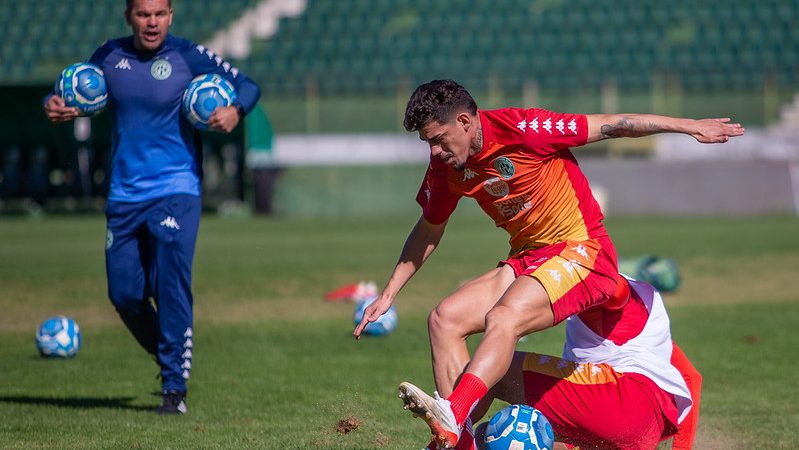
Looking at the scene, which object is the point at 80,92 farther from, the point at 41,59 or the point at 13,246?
the point at 41,59

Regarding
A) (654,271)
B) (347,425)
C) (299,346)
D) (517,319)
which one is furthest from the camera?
(654,271)

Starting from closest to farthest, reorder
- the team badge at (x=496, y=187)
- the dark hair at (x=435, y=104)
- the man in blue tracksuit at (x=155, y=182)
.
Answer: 1. the dark hair at (x=435, y=104)
2. the team badge at (x=496, y=187)
3. the man in blue tracksuit at (x=155, y=182)

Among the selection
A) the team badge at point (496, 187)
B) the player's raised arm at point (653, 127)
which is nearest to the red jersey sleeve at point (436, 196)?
the team badge at point (496, 187)

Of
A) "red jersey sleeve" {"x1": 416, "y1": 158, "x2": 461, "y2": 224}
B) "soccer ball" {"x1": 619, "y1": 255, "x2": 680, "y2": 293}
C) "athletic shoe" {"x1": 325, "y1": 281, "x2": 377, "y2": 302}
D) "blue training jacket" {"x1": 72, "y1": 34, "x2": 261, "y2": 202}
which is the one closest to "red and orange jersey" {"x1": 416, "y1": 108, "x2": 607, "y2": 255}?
"red jersey sleeve" {"x1": 416, "y1": 158, "x2": 461, "y2": 224}

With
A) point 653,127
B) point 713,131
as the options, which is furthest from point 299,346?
point 713,131

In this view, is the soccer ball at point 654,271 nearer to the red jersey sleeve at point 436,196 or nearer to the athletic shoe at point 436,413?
the red jersey sleeve at point 436,196

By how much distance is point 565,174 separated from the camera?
571cm

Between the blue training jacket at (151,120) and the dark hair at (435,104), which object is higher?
the dark hair at (435,104)

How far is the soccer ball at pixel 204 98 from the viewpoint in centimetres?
735

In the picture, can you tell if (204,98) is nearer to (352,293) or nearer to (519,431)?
(519,431)

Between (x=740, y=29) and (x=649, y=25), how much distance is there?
8.13 feet

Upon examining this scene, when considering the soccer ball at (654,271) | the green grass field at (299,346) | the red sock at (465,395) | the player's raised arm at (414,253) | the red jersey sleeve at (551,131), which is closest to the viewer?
the red sock at (465,395)

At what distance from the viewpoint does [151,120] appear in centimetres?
749

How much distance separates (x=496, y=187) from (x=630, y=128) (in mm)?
686
